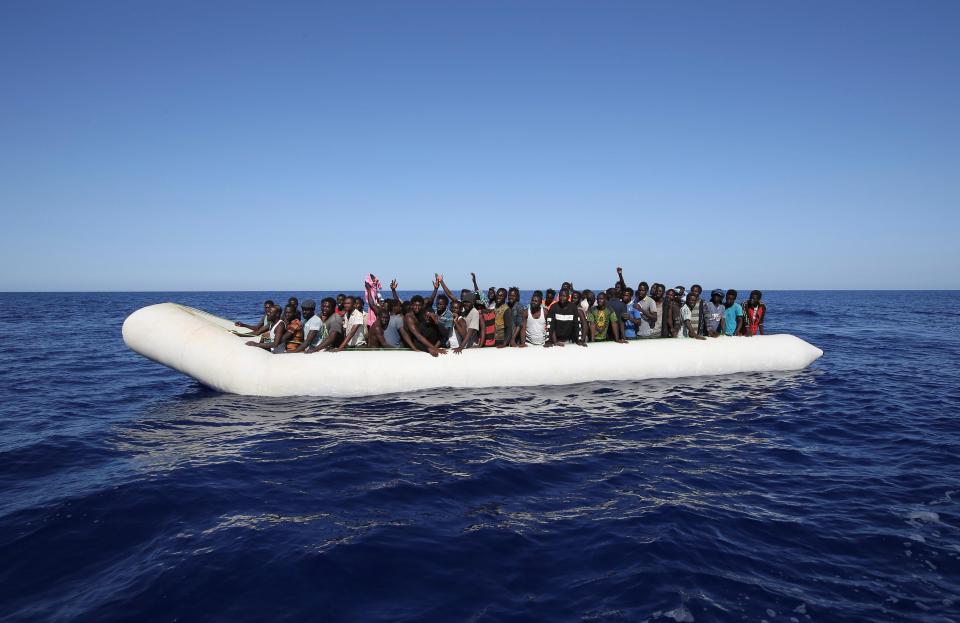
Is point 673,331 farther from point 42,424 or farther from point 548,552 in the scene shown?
point 42,424

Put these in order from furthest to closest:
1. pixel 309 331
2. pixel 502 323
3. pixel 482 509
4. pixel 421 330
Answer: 1. pixel 502 323
2. pixel 421 330
3. pixel 309 331
4. pixel 482 509

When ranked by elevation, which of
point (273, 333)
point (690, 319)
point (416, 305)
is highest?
point (416, 305)

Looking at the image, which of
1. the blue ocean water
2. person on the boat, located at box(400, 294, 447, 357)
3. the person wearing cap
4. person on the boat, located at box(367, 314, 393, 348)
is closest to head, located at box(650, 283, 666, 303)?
the person wearing cap

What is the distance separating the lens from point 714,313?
44.3 feet

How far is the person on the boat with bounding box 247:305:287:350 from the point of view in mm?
10969

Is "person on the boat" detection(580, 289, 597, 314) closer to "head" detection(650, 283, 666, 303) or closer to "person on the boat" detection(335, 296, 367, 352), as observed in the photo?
"head" detection(650, 283, 666, 303)

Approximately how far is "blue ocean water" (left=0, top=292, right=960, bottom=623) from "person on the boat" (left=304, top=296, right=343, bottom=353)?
4.34 ft

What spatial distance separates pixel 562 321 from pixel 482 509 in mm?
6705

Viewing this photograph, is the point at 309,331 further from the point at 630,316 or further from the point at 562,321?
the point at 630,316

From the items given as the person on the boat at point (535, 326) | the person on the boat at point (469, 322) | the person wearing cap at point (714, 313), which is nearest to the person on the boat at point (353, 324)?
the person on the boat at point (469, 322)

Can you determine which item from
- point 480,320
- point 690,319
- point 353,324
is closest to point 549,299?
point 480,320

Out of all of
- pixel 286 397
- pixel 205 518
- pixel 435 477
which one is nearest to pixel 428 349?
pixel 286 397

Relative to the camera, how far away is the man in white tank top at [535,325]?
1175cm

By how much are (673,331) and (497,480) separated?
836cm
